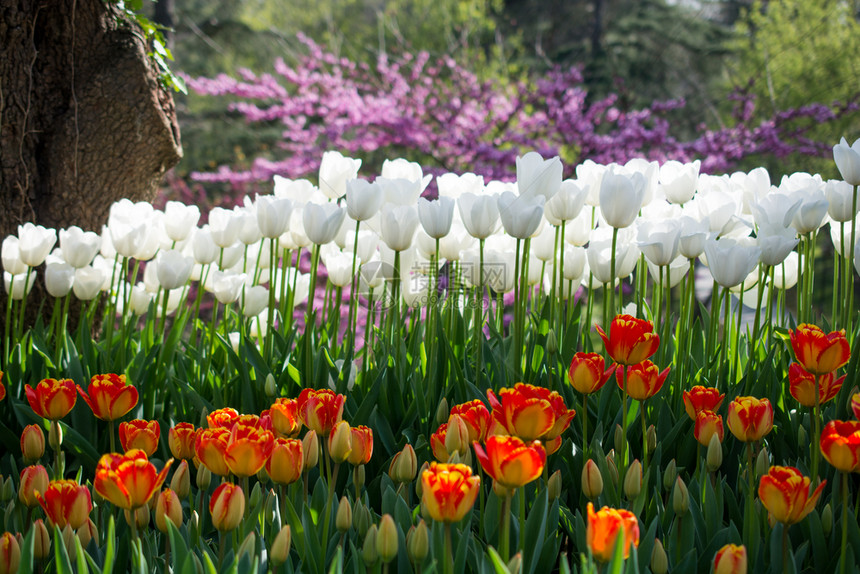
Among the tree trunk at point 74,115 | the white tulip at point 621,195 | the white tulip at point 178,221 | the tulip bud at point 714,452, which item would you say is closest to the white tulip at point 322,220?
the white tulip at point 178,221

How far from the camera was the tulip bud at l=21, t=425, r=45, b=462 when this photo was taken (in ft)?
4.32

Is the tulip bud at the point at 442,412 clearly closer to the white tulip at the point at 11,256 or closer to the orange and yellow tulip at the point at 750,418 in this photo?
the orange and yellow tulip at the point at 750,418

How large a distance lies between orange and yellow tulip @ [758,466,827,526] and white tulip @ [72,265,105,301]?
7.24 feet

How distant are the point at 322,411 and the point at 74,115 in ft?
7.63

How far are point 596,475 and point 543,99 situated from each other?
6629 mm

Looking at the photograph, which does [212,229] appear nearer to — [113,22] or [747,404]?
[113,22]

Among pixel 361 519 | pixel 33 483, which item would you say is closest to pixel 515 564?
pixel 361 519

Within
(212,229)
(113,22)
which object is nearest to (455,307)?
(212,229)

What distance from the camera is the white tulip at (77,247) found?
7.64 ft

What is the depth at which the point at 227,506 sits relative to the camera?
3.36 ft

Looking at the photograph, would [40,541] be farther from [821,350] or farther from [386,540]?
[821,350]

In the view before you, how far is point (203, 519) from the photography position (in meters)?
1.36

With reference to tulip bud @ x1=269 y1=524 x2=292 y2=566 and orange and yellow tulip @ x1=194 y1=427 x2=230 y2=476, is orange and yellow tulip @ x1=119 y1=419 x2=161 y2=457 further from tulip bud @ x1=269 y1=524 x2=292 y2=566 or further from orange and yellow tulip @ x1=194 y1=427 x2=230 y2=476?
tulip bud @ x1=269 y1=524 x2=292 y2=566

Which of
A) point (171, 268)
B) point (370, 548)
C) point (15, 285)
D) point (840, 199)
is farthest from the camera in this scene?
point (15, 285)
